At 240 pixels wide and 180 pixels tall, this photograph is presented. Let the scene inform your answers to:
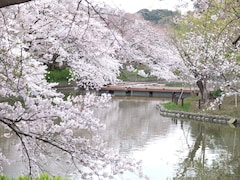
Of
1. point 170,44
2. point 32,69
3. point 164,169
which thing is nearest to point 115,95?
point 170,44

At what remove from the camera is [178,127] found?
13898 millimetres

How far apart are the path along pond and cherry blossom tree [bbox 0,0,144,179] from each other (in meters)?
2.36

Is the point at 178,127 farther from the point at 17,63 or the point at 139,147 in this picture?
the point at 17,63

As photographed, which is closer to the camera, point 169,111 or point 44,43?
point 44,43

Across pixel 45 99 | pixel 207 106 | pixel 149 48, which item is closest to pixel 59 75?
pixel 207 106

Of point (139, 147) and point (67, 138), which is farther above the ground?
point (67, 138)

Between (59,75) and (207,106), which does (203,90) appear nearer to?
(207,106)

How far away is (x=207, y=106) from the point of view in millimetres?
16656

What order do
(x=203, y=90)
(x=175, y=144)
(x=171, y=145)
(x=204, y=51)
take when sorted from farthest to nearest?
1. (x=203, y=90)
2. (x=204, y=51)
3. (x=175, y=144)
4. (x=171, y=145)

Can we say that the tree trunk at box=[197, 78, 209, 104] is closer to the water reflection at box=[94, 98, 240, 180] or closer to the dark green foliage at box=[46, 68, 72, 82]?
the water reflection at box=[94, 98, 240, 180]

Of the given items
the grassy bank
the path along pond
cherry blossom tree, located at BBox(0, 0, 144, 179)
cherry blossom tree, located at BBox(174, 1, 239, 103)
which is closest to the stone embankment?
the grassy bank

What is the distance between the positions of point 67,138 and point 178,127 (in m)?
10.1

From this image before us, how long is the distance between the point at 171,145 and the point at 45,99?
7060 mm

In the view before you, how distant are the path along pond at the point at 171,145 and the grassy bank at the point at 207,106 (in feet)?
3.09
